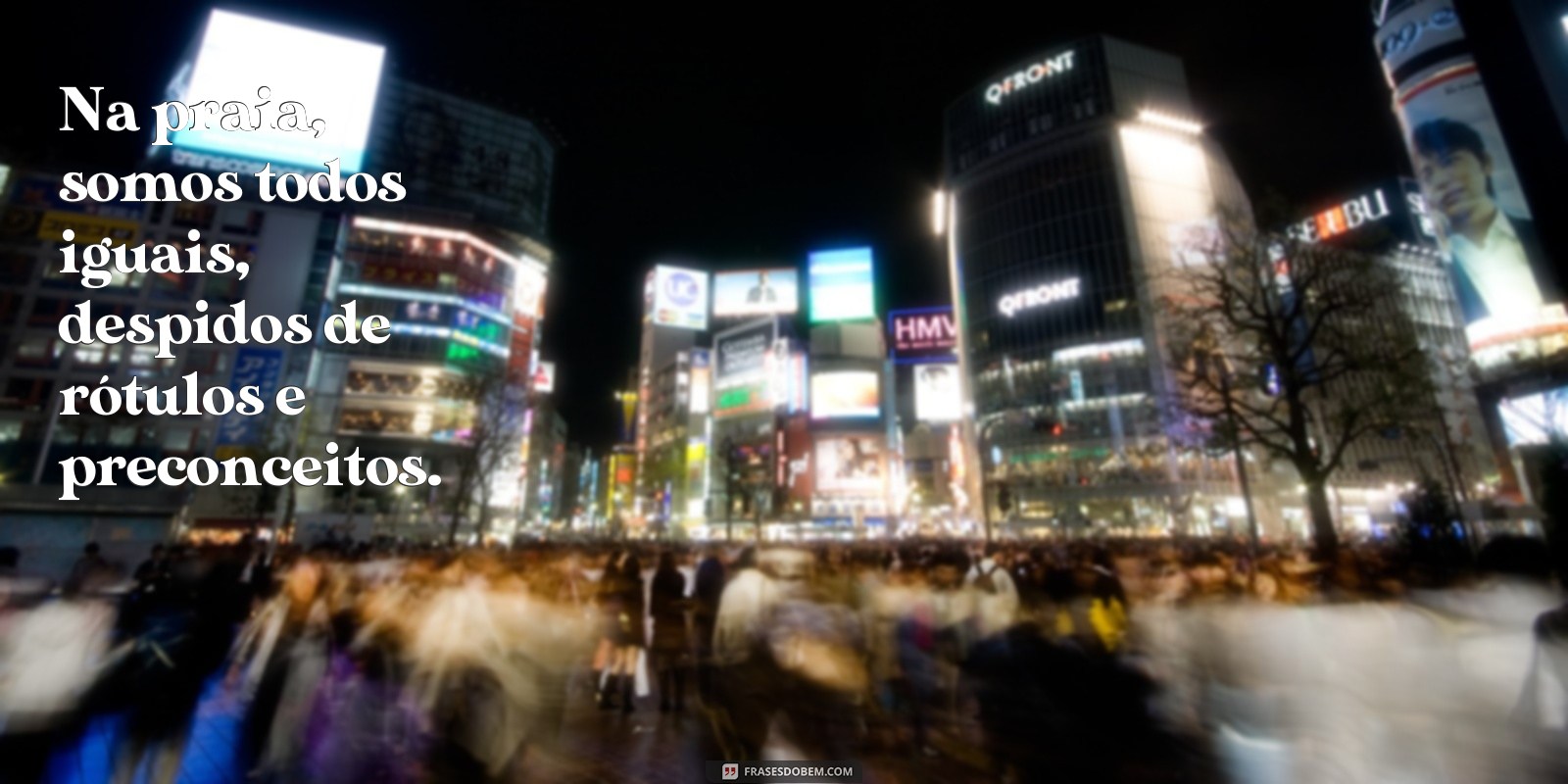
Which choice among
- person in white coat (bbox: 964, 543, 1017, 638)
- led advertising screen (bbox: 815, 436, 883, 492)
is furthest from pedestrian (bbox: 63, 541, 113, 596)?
led advertising screen (bbox: 815, 436, 883, 492)

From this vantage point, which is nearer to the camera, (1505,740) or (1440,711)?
(1505,740)

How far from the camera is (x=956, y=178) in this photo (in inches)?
3474

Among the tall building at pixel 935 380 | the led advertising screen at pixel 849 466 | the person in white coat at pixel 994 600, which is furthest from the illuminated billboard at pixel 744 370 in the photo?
the person in white coat at pixel 994 600

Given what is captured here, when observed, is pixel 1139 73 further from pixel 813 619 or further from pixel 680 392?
pixel 813 619

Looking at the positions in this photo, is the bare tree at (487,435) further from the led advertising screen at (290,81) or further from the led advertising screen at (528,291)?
the led advertising screen at (290,81)

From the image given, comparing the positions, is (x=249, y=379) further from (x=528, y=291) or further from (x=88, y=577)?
(x=528, y=291)

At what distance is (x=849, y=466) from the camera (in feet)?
230

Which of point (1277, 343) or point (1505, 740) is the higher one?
point (1277, 343)

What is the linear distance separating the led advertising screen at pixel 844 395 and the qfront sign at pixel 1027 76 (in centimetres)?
4502

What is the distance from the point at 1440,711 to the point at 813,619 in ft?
11.5

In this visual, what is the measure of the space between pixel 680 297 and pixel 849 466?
39875mm

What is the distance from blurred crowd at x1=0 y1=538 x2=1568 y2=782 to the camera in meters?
3.62

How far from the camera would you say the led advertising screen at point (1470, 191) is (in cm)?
3572

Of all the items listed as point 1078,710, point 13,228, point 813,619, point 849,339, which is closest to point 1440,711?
point 1078,710
